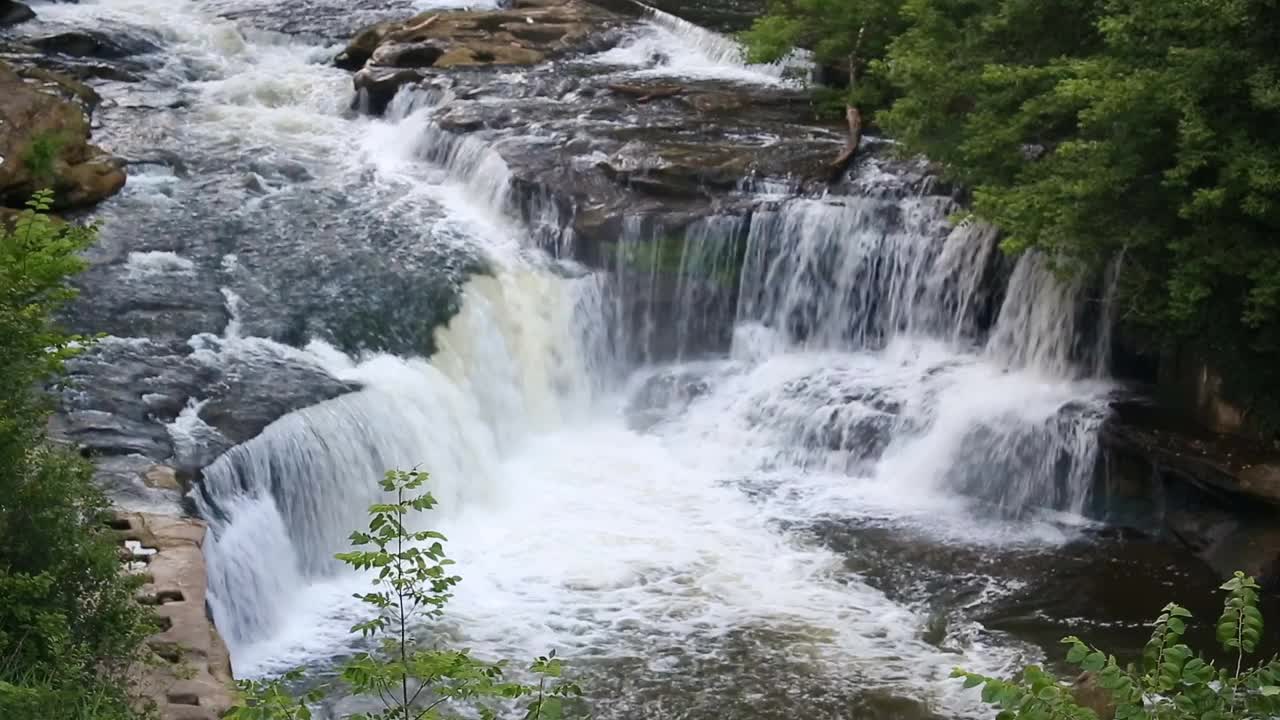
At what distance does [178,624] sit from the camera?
27.6 feet

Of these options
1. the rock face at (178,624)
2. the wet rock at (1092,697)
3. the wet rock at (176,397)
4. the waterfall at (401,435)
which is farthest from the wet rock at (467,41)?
the wet rock at (1092,697)

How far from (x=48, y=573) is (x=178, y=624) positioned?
1.95 m

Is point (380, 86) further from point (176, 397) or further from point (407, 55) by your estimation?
point (176, 397)

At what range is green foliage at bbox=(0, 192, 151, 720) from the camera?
6227 millimetres

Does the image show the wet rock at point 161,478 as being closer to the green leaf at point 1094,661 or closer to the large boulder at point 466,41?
the green leaf at point 1094,661

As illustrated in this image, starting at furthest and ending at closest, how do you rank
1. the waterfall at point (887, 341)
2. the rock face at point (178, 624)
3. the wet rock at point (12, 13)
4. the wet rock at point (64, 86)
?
1. the wet rock at point (12, 13)
2. the wet rock at point (64, 86)
3. the waterfall at point (887, 341)
4. the rock face at point (178, 624)

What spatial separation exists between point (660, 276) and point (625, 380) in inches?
44.7

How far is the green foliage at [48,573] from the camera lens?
6.23m

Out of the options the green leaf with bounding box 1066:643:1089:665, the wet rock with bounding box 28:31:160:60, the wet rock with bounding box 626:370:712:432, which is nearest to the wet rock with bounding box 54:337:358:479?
the wet rock with bounding box 626:370:712:432

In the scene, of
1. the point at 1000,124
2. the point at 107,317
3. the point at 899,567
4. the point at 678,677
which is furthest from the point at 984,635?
the point at 107,317

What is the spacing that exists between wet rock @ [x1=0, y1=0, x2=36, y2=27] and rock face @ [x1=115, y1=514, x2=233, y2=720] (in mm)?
14276

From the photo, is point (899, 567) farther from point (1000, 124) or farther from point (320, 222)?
point (320, 222)

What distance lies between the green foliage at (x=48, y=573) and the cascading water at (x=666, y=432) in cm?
289

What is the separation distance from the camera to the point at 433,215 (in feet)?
53.5
